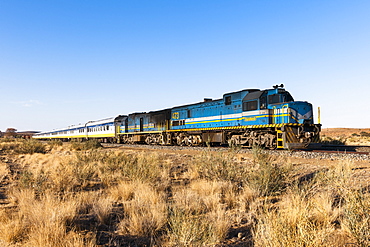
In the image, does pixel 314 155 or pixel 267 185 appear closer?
pixel 267 185

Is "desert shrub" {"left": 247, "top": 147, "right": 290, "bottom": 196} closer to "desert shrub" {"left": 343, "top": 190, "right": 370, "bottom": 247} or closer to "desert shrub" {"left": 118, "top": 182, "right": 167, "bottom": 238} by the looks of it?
"desert shrub" {"left": 343, "top": 190, "right": 370, "bottom": 247}

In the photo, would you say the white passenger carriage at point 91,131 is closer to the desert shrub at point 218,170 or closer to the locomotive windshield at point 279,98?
the locomotive windshield at point 279,98

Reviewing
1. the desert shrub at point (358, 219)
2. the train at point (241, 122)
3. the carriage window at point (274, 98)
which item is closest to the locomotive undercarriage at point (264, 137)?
the train at point (241, 122)

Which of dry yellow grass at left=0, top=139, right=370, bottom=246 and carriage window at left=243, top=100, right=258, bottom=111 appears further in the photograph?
carriage window at left=243, top=100, right=258, bottom=111

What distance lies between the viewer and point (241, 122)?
1720 centimetres

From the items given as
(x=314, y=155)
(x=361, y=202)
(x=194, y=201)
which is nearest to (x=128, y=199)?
(x=194, y=201)

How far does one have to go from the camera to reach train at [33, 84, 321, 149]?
48.8ft

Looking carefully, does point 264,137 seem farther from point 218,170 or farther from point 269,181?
point 269,181

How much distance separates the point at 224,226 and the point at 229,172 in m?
3.57

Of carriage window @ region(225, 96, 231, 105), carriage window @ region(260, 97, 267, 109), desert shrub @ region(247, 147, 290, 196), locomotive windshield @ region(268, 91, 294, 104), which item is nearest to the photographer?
desert shrub @ region(247, 147, 290, 196)

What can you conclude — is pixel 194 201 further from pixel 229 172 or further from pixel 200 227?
pixel 229 172

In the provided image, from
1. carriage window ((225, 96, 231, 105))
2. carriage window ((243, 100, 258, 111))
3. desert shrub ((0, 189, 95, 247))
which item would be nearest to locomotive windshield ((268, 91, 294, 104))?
carriage window ((243, 100, 258, 111))

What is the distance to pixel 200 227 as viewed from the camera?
12.1 ft

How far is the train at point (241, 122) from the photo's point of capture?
1488 centimetres
